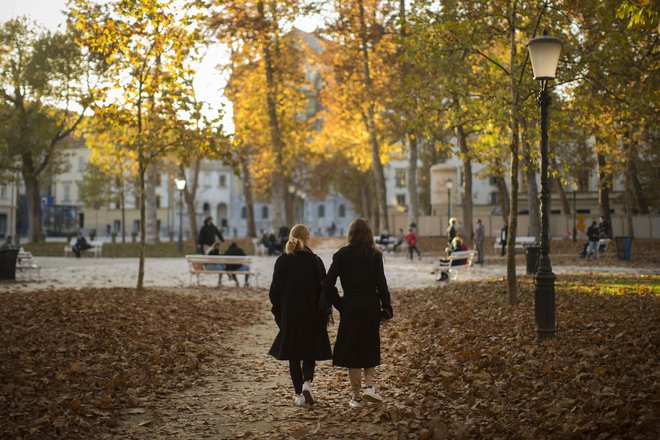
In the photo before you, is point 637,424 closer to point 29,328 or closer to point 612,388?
Answer: point 612,388

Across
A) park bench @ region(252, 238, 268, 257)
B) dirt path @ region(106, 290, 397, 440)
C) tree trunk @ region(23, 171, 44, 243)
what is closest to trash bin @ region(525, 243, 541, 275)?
dirt path @ region(106, 290, 397, 440)

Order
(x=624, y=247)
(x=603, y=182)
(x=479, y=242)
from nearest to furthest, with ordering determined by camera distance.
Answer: (x=479, y=242), (x=624, y=247), (x=603, y=182)

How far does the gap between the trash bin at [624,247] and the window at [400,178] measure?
58318 millimetres

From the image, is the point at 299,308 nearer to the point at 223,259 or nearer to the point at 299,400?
the point at 299,400

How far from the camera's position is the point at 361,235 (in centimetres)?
703

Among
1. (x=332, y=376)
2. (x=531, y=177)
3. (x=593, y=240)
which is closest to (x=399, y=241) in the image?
(x=531, y=177)

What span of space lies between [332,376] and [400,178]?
78239 millimetres

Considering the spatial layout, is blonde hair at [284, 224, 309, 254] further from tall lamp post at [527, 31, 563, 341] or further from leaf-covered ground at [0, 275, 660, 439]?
tall lamp post at [527, 31, 563, 341]

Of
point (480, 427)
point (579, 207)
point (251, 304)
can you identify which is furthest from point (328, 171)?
point (480, 427)

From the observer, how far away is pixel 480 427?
20.0 ft

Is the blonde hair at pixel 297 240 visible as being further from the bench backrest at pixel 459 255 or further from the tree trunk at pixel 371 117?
the tree trunk at pixel 371 117

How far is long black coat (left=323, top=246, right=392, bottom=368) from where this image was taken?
272 inches

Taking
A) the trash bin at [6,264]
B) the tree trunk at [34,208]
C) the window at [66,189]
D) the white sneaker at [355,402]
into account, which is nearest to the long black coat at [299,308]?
the white sneaker at [355,402]

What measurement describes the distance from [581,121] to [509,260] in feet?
14.3
